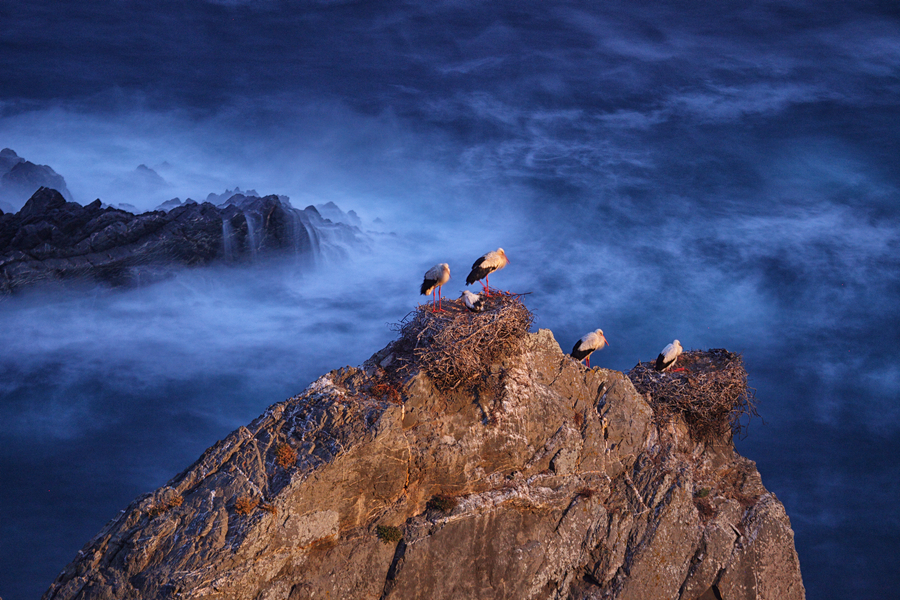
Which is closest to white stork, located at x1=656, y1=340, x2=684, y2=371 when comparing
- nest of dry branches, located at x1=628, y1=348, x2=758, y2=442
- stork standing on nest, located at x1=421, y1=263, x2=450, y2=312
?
nest of dry branches, located at x1=628, y1=348, x2=758, y2=442

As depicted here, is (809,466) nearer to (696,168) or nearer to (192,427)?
(696,168)

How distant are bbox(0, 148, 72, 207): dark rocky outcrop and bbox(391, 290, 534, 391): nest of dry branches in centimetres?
5883

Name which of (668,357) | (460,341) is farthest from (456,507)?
(668,357)

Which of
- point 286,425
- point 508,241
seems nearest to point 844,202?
point 508,241

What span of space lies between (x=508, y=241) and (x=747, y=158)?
24.3 m

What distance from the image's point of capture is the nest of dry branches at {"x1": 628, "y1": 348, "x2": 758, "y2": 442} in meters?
23.5

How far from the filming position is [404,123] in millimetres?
80500

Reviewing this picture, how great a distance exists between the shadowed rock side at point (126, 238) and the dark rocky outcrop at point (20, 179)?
20.4 m

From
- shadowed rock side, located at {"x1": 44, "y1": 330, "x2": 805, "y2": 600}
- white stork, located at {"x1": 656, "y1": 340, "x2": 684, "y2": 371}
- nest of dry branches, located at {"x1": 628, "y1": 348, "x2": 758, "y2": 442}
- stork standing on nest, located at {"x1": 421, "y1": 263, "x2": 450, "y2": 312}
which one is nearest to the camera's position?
shadowed rock side, located at {"x1": 44, "y1": 330, "x2": 805, "y2": 600}

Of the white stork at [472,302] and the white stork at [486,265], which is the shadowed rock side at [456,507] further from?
the white stork at [486,265]

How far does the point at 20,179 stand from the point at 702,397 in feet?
219

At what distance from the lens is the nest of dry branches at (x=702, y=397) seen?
77.0 feet

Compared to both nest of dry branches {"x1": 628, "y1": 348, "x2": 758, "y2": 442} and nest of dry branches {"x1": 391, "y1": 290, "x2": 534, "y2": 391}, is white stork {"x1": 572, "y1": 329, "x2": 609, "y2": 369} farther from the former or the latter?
nest of dry branches {"x1": 391, "y1": 290, "x2": 534, "y2": 391}

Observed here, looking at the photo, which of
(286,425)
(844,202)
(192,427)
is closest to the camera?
(286,425)
